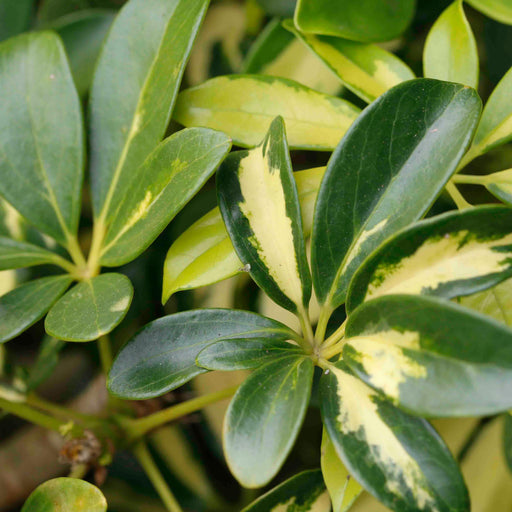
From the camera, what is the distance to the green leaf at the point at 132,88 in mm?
588

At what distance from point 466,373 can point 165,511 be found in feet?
2.51

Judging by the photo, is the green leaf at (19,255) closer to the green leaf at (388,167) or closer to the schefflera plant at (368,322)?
the schefflera plant at (368,322)

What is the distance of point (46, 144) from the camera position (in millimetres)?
646

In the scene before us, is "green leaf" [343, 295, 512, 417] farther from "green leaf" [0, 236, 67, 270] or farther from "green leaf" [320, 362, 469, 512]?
"green leaf" [0, 236, 67, 270]

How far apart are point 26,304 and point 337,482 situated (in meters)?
0.36

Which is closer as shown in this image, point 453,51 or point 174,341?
point 174,341

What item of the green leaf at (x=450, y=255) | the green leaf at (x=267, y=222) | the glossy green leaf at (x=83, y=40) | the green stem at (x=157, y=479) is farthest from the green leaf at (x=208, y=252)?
the glossy green leaf at (x=83, y=40)

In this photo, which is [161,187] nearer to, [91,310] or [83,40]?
[91,310]

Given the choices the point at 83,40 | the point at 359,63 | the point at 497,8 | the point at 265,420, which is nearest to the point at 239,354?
the point at 265,420

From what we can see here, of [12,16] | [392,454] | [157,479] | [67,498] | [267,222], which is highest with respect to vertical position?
[12,16]

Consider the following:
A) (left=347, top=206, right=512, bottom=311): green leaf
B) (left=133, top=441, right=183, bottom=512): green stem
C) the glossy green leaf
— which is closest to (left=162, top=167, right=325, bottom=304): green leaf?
(left=347, top=206, right=512, bottom=311): green leaf

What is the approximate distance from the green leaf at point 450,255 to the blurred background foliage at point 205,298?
33 cm

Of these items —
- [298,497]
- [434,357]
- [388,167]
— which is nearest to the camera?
[434,357]

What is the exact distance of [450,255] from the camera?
443mm
